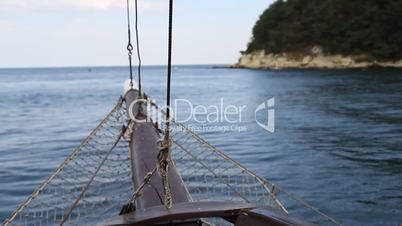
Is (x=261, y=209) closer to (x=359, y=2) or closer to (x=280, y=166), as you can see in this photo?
(x=280, y=166)

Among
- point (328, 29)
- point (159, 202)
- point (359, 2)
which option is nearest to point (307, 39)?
point (328, 29)

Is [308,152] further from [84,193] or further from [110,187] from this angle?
[84,193]

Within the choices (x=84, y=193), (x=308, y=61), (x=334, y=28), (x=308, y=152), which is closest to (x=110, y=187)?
(x=84, y=193)

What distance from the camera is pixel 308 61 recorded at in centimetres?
9400

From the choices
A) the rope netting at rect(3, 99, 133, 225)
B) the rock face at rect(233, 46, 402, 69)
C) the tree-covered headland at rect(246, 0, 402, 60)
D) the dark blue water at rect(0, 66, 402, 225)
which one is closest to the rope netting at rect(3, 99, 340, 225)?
the rope netting at rect(3, 99, 133, 225)

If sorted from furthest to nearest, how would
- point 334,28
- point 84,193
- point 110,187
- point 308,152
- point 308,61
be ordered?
point 308,61 < point 334,28 < point 308,152 < point 110,187 < point 84,193

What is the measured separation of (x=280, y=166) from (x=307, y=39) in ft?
294

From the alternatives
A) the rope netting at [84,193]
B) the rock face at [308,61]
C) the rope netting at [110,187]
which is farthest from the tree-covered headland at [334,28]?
the rope netting at [84,193]

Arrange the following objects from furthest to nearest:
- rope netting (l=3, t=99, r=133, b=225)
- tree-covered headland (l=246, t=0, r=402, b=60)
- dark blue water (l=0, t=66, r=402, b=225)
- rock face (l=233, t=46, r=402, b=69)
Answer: rock face (l=233, t=46, r=402, b=69)
tree-covered headland (l=246, t=0, r=402, b=60)
dark blue water (l=0, t=66, r=402, b=225)
rope netting (l=3, t=99, r=133, b=225)

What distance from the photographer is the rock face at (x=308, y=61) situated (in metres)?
81.8

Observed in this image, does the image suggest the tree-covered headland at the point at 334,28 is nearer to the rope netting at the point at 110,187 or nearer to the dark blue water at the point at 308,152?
the dark blue water at the point at 308,152

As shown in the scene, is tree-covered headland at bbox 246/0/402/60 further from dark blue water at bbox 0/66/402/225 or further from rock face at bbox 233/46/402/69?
dark blue water at bbox 0/66/402/225

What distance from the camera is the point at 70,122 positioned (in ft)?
71.8

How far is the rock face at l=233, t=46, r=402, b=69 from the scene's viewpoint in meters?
81.8
